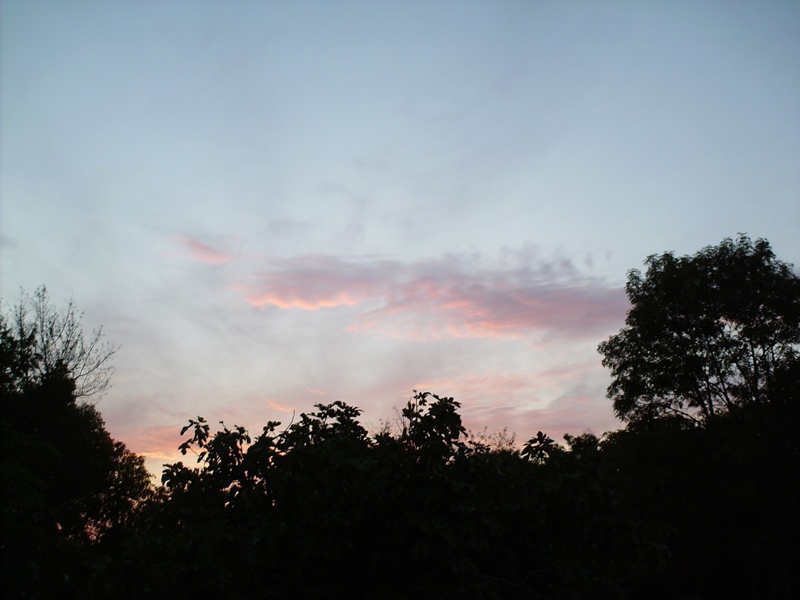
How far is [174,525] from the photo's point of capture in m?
8.35

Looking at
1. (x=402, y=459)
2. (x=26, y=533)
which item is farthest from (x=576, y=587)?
(x=26, y=533)

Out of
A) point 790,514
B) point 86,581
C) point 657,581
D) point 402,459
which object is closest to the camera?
point 86,581

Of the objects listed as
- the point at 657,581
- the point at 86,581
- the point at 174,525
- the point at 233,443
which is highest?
the point at 233,443

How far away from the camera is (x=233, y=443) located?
29.0ft

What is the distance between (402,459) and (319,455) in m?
1.14

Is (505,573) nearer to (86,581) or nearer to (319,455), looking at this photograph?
(319,455)

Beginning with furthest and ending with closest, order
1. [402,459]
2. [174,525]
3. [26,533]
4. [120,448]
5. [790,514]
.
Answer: [120,448], [790,514], [26,533], [174,525], [402,459]

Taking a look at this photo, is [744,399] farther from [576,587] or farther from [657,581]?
[576,587]

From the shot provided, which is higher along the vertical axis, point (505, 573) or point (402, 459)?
point (402, 459)

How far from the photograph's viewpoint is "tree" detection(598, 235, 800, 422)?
27125 mm

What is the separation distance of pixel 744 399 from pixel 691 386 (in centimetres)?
231

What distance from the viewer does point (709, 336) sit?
92.3 ft

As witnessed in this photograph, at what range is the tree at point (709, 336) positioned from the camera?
27.1 metres

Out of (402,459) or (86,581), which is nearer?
(86,581)
